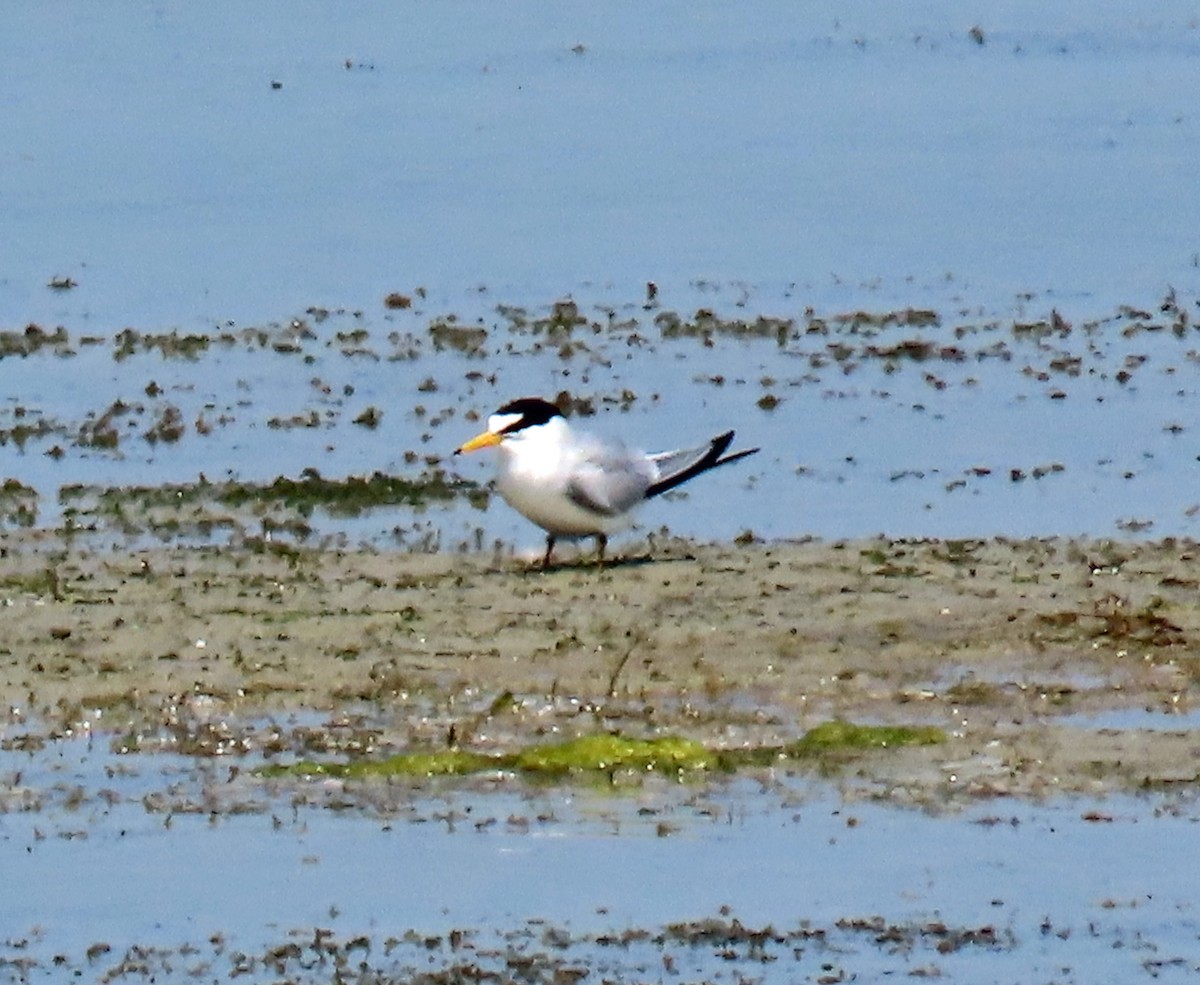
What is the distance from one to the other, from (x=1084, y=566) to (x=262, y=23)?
26.6m

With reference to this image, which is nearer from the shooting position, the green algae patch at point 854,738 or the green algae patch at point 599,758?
the green algae patch at point 599,758

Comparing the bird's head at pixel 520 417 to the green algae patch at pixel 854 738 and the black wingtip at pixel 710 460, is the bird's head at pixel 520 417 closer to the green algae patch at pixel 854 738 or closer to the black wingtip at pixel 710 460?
the black wingtip at pixel 710 460

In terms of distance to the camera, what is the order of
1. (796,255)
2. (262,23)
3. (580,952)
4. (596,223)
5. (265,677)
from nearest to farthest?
(580,952) < (265,677) < (796,255) < (596,223) < (262,23)

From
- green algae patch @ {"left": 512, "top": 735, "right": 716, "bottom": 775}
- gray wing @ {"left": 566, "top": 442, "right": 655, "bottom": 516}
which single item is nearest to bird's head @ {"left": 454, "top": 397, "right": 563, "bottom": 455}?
gray wing @ {"left": 566, "top": 442, "right": 655, "bottom": 516}

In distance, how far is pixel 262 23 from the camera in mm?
39406

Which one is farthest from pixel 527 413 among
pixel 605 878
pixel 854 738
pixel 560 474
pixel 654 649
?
pixel 605 878

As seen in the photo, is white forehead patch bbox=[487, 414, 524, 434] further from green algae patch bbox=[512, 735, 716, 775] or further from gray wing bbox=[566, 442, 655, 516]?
green algae patch bbox=[512, 735, 716, 775]

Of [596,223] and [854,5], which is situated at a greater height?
[854,5]

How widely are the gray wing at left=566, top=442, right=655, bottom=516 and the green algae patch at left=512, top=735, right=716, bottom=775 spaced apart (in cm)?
331

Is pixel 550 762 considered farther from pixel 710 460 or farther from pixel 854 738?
pixel 710 460

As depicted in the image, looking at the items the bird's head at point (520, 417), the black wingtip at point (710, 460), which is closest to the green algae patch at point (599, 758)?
the bird's head at point (520, 417)

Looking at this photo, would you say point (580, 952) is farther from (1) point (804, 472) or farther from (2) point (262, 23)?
(2) point (262, 23)

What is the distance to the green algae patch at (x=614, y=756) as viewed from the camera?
35.6ft

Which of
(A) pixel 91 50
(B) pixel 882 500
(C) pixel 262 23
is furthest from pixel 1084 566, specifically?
(C) pixel 262 23
